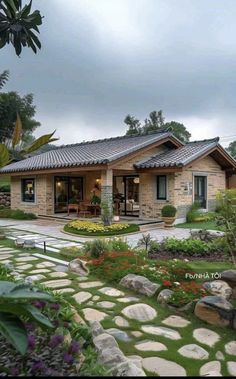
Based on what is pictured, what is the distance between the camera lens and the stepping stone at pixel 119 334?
3.77m

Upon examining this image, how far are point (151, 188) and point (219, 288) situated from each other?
435 inches

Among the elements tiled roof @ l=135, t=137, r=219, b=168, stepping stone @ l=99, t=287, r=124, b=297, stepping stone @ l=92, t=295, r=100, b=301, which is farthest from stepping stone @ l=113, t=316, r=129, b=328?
tiled roof @ l=135, t=137, r=219, b=168

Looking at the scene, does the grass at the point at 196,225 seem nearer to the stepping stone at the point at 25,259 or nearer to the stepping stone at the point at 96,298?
the stepping stone at the point at 25,259

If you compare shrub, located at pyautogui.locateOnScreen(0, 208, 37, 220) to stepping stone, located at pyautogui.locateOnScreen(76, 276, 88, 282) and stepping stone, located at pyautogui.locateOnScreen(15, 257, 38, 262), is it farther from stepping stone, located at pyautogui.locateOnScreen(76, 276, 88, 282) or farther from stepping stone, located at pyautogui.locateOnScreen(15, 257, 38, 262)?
stepping stone, located at pyautogui.locateOnScreen(76, 276, 88, 282)

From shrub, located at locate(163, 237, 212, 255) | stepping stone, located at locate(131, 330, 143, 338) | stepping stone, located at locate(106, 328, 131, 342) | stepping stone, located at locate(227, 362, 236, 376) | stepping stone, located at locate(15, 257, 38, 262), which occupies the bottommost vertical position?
stepping stone, located at locate(227, 362, 236, 376)

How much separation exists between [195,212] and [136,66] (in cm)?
728

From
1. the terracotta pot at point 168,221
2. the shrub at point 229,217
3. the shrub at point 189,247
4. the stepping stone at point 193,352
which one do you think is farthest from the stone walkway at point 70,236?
the stepping stone at point 193,352

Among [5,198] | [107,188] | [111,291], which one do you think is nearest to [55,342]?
[111,291]

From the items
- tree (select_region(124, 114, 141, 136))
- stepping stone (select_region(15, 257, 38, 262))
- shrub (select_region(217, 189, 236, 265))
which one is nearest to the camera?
shrub (select_region(217, 189, 236, 265))

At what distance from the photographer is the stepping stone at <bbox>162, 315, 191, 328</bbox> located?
4162 mm

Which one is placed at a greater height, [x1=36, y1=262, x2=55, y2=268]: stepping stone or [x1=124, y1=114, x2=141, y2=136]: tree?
[x1=124, y1=114, x2=141, y2=136]: tree

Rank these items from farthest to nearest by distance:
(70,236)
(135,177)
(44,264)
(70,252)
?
1. (135,177)
2. (70,236)
3. (70,252)
4. (44,264)

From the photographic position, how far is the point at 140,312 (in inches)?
177

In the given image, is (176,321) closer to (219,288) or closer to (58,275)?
(219,288)
